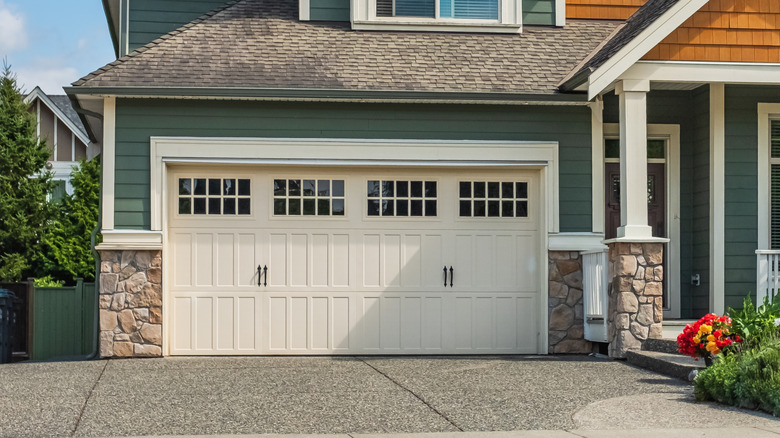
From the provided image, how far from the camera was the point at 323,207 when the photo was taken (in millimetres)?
12578

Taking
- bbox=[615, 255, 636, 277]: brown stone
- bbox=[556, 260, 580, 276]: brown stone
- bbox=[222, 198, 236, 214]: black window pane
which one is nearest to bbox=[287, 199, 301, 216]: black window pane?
bbox=[222, 198, 236, 214]: black window pane

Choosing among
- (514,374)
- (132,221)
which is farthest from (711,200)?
(132,221)

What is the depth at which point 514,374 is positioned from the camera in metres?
10.2

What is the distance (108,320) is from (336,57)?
Answer: 421 cm

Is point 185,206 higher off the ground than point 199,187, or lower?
lower

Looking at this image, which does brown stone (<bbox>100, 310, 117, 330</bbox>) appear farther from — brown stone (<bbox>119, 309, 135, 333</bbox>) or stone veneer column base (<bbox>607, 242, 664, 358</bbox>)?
stone veneer column base (<bbox>607, 242, 664, 358</bbox>)

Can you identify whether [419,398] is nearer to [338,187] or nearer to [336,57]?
[338,187]

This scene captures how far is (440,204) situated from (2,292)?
5.45 meters

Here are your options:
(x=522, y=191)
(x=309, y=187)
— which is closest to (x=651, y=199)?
(x=522, y=191)

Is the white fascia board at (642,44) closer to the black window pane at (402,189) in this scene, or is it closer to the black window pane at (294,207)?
the black window pane at (402,189)

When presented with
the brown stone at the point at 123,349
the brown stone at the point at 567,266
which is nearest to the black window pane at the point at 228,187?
the brown stone at the point at 123,349

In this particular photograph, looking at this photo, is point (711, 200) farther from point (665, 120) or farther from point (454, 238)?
point (454, 238)

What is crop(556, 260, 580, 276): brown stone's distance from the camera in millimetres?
12492

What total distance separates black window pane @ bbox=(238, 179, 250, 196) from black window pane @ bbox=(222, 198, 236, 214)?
124mm
